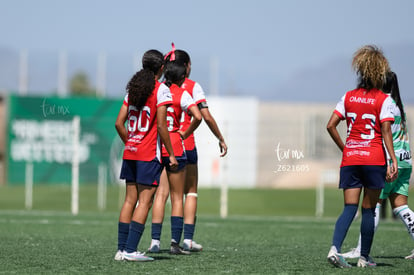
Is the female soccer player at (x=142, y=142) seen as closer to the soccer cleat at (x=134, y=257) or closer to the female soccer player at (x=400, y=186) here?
the soccer cleat at (x=134, y=257)

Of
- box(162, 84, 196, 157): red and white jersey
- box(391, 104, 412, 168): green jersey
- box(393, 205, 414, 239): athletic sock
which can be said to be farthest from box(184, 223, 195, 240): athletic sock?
box(391, 104, 412, 168): green jersey

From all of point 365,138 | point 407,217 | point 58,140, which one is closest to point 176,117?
point 365,138

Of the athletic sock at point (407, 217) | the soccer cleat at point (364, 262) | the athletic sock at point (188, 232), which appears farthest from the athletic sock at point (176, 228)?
the athletic sock at point (407, 217)

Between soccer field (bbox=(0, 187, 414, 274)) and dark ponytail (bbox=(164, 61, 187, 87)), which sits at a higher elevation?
dark ponytail (bbox=(164, 61, 187, 87))

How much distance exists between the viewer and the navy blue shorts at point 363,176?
7012 millimetres

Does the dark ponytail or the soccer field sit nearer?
the soccer field

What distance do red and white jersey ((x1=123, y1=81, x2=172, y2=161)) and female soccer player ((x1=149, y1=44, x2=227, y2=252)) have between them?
1090 millimetres

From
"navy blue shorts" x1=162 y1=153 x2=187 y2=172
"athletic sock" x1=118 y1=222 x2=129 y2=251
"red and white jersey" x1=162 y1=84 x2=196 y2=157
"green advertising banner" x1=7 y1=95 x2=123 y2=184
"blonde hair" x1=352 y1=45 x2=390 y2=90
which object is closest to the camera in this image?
"blonde hair" x1=352 y1=45 x2=390 y2=90

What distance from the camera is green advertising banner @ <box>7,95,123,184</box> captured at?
2472cm

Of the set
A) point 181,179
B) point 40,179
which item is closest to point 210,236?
point 181,179

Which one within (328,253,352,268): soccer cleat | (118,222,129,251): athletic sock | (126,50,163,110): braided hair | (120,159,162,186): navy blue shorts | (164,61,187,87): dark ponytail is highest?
(164,61,187,87): dark ponytail

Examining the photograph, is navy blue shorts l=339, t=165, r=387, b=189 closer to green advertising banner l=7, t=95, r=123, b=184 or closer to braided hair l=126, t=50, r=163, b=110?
braided hair l=126, t=50, r=163, b=110

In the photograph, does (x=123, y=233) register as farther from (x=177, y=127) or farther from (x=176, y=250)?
(x=177, y=127)

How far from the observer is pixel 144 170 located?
284 inches
